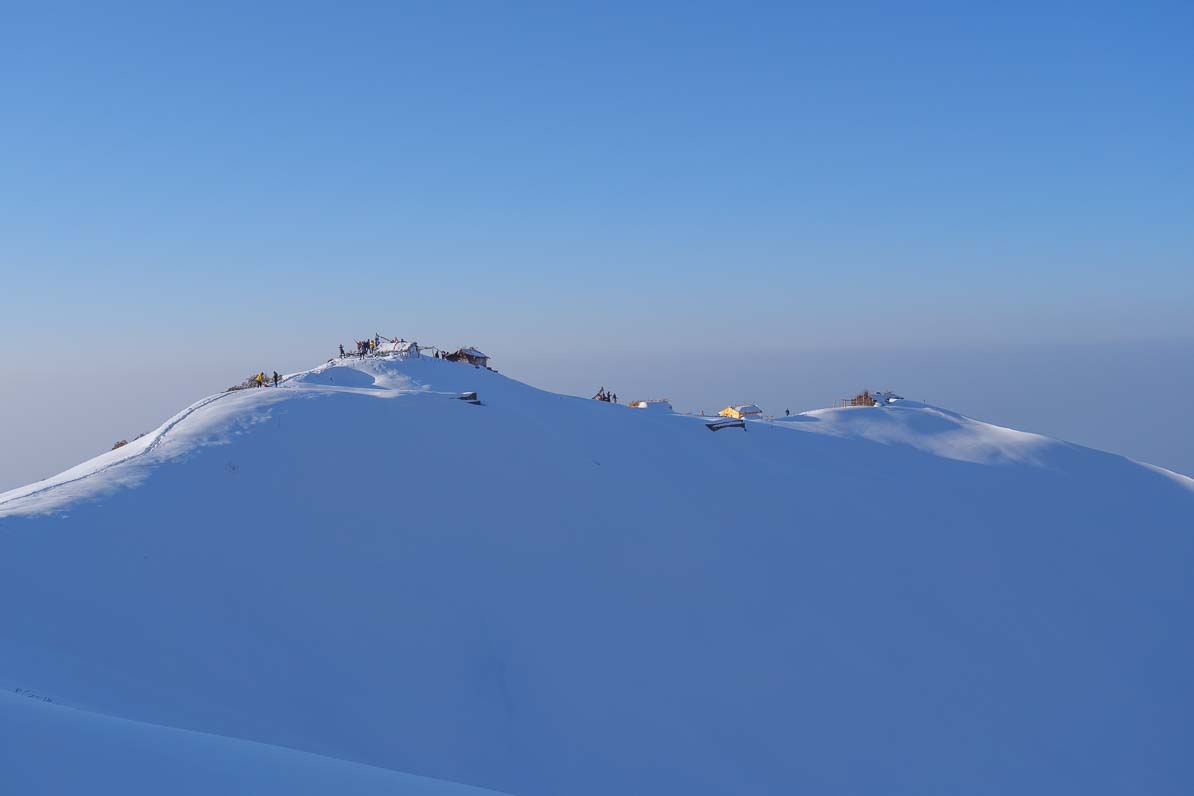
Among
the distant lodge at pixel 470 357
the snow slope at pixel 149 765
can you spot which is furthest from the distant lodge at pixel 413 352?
the snow slope at pixel 149 765

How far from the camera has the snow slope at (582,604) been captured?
1472cm

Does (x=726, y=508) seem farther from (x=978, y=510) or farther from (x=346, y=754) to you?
(x=346, y=754)

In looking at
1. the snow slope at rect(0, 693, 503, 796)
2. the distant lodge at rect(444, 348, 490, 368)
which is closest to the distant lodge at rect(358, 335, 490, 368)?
the distant lodge at rect(444, 348, 490, 368)

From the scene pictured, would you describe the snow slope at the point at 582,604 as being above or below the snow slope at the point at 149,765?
below

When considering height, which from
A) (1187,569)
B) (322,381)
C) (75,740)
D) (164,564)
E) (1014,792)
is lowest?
(1014,792)

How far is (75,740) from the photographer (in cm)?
649

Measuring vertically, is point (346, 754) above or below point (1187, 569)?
above

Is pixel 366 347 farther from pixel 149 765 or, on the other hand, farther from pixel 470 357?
pixel 149 765

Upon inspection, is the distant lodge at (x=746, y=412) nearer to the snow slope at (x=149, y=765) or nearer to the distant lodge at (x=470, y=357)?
the distant lodge at (x=470, y=357)

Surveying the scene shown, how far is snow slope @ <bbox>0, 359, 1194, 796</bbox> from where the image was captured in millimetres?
14719

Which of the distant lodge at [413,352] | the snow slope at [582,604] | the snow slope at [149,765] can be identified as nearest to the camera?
the snow slope at [149,765]

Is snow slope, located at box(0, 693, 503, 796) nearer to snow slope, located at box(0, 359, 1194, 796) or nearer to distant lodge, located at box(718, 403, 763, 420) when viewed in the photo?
snow slope, located at box(0, 359, 1194, 796)

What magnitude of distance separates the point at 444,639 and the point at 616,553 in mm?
6484

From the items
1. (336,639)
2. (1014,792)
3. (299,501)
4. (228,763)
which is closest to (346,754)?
(336,639)
